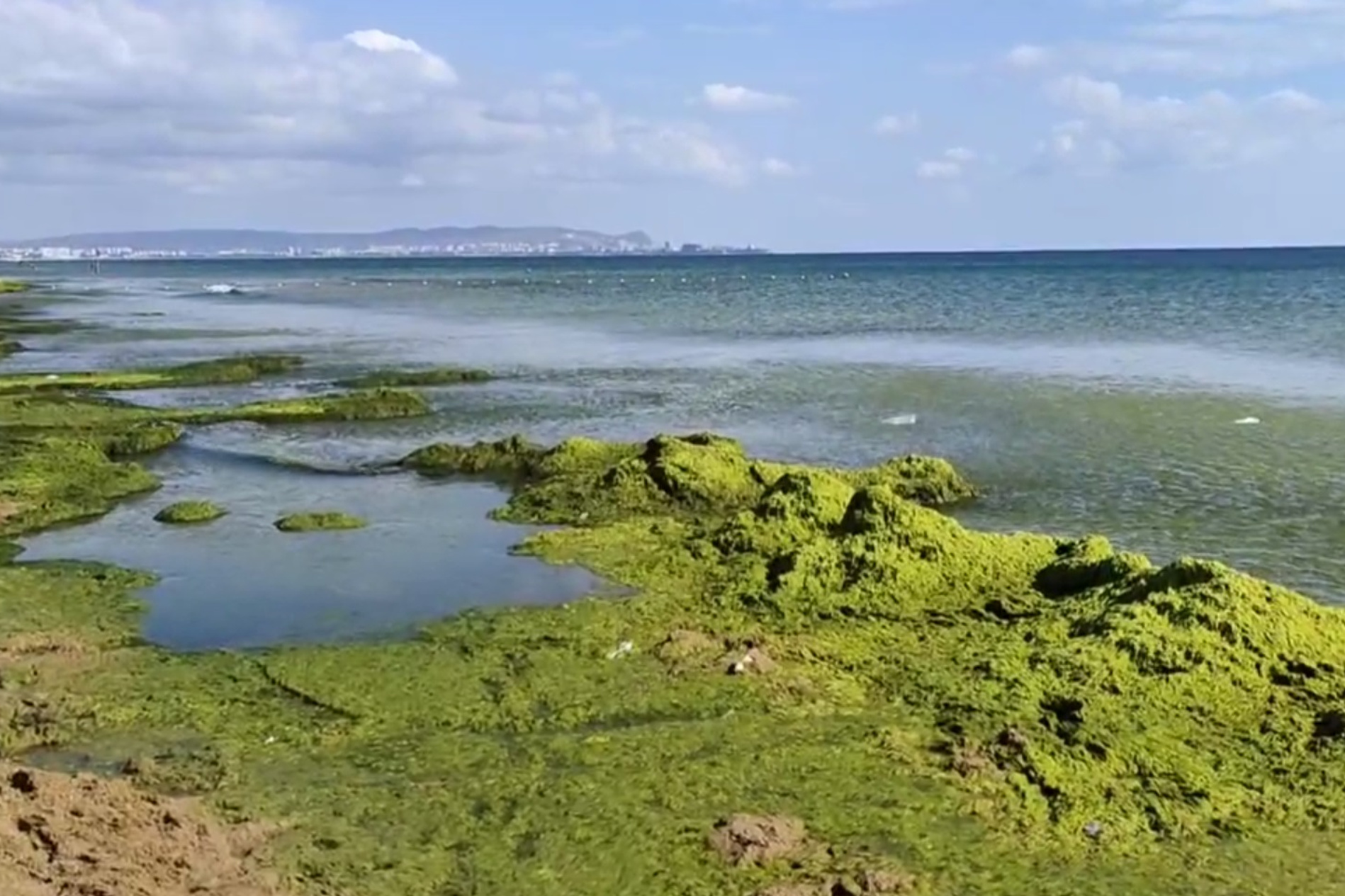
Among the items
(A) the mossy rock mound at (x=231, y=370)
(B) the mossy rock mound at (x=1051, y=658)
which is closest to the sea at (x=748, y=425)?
(A) the mossy rock mound at (x=231, y=370)

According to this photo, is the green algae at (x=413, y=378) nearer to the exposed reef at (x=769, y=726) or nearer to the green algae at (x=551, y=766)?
the exposed reef at (x=769, y=726)

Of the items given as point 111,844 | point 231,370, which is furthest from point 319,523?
point 231,370

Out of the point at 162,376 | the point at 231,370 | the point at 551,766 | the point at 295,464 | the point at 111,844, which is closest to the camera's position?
the point at 111,844

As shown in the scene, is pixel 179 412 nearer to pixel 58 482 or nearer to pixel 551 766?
pixel 58 482

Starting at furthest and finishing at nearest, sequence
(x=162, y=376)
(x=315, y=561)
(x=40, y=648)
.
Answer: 1. (x=162, y=376)
2. (x=315, y=561)
3. (x=40, y=648)

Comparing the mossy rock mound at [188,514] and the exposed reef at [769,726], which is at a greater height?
the exposed reef at [769,726]

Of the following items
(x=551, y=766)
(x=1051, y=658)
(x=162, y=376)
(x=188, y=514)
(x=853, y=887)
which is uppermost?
(x=1051, y=658)
